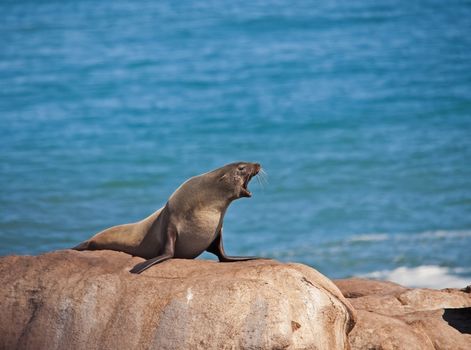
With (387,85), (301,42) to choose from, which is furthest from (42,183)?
(301,42)

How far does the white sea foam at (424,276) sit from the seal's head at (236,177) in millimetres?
4859

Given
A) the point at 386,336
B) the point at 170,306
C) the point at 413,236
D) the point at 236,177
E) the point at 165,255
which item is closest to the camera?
the point at 170,306

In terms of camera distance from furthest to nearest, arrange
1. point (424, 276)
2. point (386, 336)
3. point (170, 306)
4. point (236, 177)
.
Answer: point (424, 276), point (236, 177), point (386, 336), point (170, 306)

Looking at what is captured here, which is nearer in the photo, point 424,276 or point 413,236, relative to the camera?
point 424,276

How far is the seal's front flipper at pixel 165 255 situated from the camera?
276 inches

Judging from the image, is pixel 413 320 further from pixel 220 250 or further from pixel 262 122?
pixel 262 122

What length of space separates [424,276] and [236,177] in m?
5.31

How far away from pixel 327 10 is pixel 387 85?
6957 millimetres

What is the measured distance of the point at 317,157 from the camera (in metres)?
17.9

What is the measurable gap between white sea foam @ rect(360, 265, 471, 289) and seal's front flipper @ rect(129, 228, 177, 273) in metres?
5.10

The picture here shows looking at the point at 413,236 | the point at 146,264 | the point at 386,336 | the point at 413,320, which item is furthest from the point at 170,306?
the point at 413,236

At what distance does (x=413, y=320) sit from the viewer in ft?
22.9

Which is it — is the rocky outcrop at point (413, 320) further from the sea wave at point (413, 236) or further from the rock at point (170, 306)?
the sea wave at point (413, 236)

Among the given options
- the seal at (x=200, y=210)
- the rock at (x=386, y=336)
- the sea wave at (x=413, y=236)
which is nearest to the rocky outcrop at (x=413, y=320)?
the rock at (x=386, y=336)
